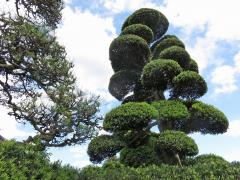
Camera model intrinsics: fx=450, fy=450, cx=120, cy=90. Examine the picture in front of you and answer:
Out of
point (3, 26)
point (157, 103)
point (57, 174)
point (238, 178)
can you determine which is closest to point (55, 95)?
point (3, 26)

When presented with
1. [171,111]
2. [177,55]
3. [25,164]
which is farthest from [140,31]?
[25,164]

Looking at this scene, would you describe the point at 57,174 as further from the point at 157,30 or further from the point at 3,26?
the point at 157,30

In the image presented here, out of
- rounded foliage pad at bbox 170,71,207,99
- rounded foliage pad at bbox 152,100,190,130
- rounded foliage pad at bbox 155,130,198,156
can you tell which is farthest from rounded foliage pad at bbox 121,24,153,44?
rounded foliage pad at bbox 155,130,198,156

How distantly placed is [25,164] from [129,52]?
9.31 m

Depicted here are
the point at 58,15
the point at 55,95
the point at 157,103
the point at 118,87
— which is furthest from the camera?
the point at 118,87

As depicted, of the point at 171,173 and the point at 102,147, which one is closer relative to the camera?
the point at 171,173

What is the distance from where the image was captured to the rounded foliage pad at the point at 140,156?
15.0 metres

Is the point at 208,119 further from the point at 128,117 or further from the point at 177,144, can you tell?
the point at 128,117

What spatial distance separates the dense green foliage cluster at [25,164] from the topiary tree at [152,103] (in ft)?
16.4

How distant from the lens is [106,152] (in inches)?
577

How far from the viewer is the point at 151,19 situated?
61.2ft

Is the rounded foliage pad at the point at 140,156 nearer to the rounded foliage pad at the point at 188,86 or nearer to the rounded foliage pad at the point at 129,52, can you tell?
the rounded foliage pad at the point at 188,86

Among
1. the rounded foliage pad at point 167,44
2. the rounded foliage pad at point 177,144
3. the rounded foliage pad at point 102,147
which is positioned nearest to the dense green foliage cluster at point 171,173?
the rounded foliage pad at point 177,144

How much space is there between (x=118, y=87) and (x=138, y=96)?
0.87 m
